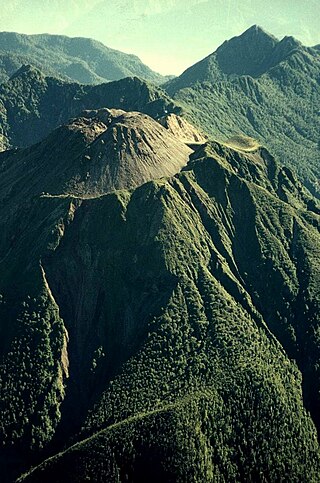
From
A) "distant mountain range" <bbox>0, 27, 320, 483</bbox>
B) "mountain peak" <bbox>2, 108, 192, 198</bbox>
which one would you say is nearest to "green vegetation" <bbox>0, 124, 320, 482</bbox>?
"distant mountain range" <bbox>0, 27, 320, 483</bbox>

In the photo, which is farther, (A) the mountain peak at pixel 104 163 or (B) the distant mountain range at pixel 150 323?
(A) the mountain peak at pixel 104 163

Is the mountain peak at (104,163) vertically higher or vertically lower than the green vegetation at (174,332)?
higher

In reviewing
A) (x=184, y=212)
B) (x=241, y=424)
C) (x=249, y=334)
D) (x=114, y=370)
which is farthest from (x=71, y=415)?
(x=184, y=212)

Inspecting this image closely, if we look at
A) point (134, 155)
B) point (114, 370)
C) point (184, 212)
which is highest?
point (134, 155)

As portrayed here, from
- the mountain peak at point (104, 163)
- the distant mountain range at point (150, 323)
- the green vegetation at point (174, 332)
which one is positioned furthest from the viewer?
the mountain peak at point (104, 163)

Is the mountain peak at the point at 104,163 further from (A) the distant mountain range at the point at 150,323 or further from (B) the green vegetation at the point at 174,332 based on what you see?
(B) the green vegetation at the point at 174,332

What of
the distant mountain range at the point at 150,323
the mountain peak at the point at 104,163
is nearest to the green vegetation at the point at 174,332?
the distant mountain range at the point at 150,323

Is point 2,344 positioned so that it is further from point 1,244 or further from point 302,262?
point 302,262

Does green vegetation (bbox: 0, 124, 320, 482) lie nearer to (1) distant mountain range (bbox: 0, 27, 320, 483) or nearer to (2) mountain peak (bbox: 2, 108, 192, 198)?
(1) distant mountain range (bbox: 0, 27, 320, 483)

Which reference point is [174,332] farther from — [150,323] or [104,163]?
[104,163]
